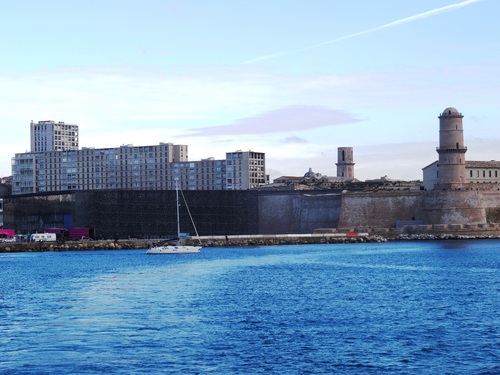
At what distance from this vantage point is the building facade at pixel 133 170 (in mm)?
172000

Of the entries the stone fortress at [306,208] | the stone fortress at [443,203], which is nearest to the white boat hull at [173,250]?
the stone fortress at [306,208]

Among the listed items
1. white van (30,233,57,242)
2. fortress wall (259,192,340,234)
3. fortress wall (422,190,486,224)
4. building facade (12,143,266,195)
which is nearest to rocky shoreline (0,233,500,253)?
A: fortress wall (422,190,486,224)

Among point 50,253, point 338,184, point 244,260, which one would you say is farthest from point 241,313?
point 338,184

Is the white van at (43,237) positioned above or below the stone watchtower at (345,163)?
below

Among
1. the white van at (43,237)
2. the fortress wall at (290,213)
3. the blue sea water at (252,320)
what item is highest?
the fortress wall at (290,213)

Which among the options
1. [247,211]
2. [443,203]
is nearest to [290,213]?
[247,211]

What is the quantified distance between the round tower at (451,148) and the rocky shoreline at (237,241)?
19.9 feet

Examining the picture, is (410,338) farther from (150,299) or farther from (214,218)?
(214,218)

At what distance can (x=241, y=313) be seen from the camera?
34.5m

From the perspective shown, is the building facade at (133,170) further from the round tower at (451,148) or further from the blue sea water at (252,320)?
the blue sea water at (252,320)

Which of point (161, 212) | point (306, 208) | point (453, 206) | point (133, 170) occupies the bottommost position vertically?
point (161, 212)

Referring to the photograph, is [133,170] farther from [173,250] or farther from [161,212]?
[173,250]

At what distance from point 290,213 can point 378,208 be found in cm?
1172

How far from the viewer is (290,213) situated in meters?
111
